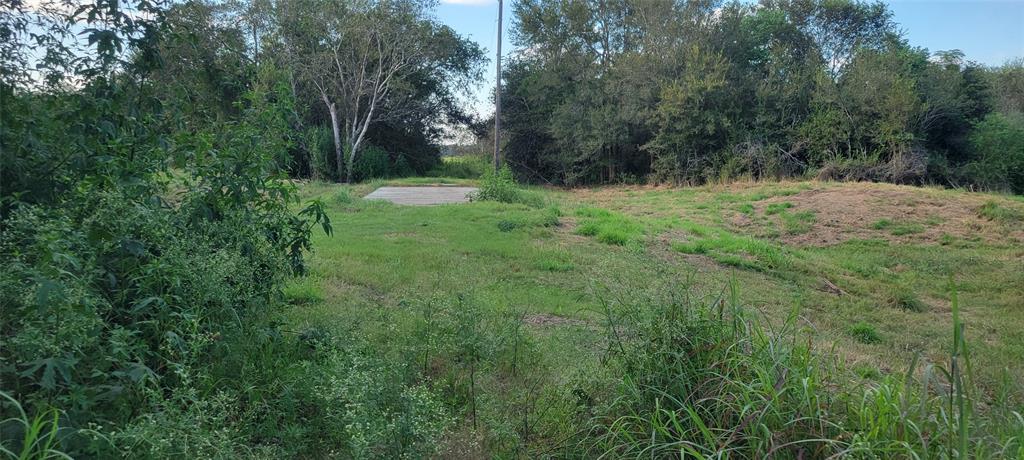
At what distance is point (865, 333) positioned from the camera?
565 centimetres

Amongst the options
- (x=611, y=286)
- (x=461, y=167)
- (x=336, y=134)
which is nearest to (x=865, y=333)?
(x=611, y=286)

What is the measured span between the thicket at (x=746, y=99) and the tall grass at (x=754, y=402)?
63.2 ft

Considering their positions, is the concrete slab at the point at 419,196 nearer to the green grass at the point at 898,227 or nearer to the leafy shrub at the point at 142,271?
the green grass at the point at 898,227

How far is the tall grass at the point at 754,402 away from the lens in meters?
2.29

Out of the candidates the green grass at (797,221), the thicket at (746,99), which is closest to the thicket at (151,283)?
the green grass at (797,221)

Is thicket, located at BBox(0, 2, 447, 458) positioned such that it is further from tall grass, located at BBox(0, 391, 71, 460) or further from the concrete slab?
the concrete slab

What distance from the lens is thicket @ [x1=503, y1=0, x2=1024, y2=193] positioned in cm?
2034

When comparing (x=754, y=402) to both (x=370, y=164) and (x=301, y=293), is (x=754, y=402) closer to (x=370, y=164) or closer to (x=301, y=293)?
(x=301, y=293)

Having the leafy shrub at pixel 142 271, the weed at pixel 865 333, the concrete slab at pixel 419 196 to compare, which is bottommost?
the weed at pixel 865 333

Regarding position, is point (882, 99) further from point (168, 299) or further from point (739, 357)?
point (168, 299)

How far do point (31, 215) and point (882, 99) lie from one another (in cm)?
2246

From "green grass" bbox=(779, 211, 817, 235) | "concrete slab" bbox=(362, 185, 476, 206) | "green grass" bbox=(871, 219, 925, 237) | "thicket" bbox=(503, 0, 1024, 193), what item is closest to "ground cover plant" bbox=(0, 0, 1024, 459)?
"green grass" bbox=(871, 219, 925, 237)

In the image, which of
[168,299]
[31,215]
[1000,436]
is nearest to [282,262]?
[168,299]

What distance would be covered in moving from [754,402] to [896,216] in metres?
12.3
